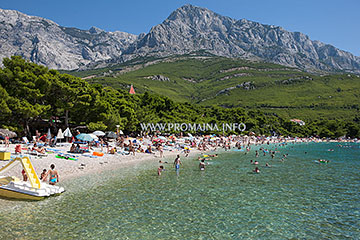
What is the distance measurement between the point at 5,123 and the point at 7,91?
13.7ft

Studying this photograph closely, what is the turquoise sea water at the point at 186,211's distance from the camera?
10805 mm

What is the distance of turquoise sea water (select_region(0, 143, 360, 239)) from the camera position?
10.8 meters

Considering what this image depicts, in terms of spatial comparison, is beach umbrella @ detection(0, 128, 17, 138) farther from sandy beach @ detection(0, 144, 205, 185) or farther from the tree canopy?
sandy beach @ detection(0, 144, 205, 185)

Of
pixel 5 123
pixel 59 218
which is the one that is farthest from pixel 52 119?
pixel 59 218

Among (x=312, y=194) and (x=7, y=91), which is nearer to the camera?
(x=312, y=194)

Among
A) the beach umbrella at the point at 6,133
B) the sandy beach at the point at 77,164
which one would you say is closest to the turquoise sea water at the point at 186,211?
the sandy beach at the point at 77,164

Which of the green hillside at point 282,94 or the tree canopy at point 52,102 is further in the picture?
the green hillside at point 282,94

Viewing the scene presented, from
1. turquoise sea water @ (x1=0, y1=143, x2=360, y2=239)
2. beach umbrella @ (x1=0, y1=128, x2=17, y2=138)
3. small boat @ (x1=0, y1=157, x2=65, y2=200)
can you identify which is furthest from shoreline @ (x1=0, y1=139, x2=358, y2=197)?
small boat @ (x1=0, y1=157, x2=65, y2=200)

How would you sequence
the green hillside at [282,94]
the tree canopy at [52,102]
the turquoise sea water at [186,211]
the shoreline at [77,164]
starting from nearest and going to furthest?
the turquoise sea water at [186,211], the shoreline at [77,164], the tree canopy at [52,102], the green hillside at [282,94]

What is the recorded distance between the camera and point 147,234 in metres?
10.6

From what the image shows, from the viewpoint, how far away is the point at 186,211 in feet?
44.3

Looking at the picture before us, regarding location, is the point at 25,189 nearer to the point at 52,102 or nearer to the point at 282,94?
the point at 52,102

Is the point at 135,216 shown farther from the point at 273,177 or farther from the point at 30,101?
the point at 30,101

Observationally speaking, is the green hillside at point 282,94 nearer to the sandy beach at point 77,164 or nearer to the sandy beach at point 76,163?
the sandy beach at point 76,163
